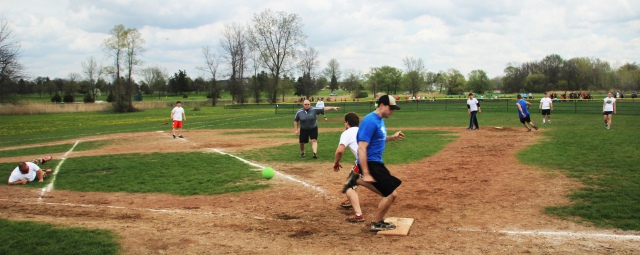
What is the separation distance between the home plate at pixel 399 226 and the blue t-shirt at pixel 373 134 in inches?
41.9

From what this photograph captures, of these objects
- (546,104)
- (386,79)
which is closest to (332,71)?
(386,79)

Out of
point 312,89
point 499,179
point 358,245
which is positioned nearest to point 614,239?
point 358,245

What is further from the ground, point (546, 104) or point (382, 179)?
point (546, 104)

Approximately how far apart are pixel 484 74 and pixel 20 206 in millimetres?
110038

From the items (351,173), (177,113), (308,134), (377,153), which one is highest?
(177,113)

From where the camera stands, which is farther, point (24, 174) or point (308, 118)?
point (308, 118)

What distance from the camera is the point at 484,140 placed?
18094mm

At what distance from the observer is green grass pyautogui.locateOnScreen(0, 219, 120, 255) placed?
5922mm

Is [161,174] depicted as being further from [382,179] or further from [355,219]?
[382,179]

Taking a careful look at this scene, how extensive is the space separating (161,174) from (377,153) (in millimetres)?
7633

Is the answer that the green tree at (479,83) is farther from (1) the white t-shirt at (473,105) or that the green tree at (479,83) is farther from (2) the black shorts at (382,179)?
(2) the black shorts at (382,179)

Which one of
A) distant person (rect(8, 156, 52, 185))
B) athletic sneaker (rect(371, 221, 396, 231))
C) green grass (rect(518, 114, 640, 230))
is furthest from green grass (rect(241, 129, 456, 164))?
athletic sneaker (rect(371, 221, 396, 231))

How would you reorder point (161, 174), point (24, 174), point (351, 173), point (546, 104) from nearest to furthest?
point (351, 173) < point (24, 174) < point (161, 174) < point (546, 104)

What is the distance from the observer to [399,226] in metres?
6.65
